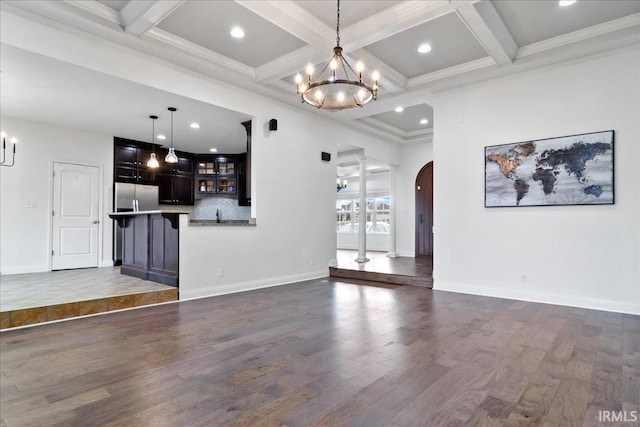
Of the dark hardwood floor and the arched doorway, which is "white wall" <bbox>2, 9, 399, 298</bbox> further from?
the arched doorway

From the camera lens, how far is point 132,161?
766 centimetres

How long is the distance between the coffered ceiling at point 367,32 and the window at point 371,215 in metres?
5.89

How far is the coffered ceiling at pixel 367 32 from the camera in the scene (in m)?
3.54

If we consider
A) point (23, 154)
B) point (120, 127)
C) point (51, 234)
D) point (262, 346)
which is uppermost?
point (120, 127)

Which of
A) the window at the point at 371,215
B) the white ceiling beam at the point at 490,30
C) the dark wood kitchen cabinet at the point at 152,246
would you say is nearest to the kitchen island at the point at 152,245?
the dark wood kitchen cabinet at the point at 152,246

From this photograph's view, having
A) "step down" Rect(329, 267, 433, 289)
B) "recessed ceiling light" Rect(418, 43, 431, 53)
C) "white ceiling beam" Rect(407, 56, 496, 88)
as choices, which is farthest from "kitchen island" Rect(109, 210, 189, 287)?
"white ceiling beam" Rect(407, 56, 496, 88)

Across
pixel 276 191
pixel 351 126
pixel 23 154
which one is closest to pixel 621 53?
pixel 351 126

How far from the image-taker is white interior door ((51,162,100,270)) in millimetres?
6617

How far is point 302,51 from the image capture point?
4.48m

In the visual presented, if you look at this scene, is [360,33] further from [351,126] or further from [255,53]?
[351,126]

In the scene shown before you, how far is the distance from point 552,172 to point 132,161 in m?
7.82

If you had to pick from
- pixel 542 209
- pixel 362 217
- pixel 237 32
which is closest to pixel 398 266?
pixel 362 217

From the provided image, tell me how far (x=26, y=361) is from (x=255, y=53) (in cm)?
401

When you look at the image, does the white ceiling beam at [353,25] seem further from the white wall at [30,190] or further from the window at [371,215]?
the window at [371,215]
